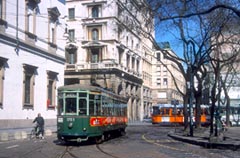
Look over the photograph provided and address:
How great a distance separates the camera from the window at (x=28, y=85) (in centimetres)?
3481

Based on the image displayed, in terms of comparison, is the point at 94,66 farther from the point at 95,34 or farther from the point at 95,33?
the point at 95,33

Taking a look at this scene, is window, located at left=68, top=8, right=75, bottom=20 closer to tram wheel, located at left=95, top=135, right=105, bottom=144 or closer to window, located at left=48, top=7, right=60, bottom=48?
window, located at left=48, top=7, right=60, bottom=48

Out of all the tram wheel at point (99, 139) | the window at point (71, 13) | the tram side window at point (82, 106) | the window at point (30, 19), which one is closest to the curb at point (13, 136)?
the tram wheel at point (99, 139)

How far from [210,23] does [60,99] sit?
42.9 feet

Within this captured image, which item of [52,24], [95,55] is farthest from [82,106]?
[95,55]

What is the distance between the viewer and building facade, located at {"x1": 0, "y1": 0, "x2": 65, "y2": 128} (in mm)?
31812

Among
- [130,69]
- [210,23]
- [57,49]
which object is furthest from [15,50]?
[130,69]

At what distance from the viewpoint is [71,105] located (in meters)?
21.0

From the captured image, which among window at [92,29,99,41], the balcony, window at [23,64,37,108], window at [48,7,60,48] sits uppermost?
window at [92,29,99,41]

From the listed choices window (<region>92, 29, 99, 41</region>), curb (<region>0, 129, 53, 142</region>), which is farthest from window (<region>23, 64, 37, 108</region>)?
window (<region>92, 29, 99, 41</region>)

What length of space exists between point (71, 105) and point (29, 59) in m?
15.9

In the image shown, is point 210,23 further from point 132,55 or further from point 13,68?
point 132,55

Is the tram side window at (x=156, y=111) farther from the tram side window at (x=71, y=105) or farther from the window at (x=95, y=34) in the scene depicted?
the tram side window at (x=71, y=105)

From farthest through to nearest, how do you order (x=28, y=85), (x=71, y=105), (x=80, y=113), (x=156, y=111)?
1. (x=156, y=111)
2. (x=28, y=85)
3. (x=71, y=105)
4. (x=80, y=113)
